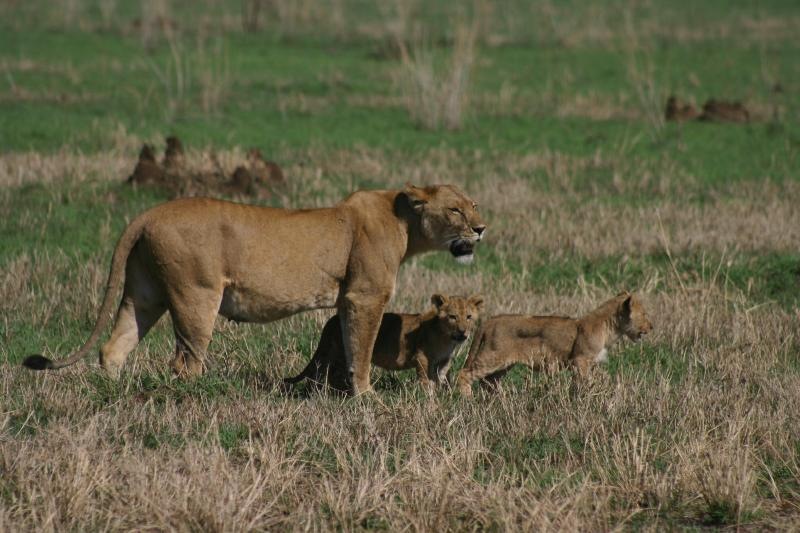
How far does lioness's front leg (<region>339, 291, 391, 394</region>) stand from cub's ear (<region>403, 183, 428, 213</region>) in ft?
2.32

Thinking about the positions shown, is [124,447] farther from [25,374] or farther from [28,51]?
[28,51]

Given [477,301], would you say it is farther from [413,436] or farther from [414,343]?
[413,436]

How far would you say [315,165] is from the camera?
688 inches

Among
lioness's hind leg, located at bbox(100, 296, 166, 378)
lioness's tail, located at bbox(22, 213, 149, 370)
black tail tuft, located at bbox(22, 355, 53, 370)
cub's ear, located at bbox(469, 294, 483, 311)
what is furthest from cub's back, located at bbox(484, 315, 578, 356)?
black tail tuft, located at bbox(22, 355, 53, 370)

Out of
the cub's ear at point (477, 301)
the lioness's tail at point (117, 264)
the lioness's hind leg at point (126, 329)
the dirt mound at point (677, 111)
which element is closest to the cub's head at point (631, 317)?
the cub's ear at point (477, 301)

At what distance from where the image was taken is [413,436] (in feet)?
23.8

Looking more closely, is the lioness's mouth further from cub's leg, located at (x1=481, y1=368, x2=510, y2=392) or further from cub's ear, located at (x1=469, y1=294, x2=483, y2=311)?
cub's leg, located at (x1=481, y1=368, x2=510, y2=392)

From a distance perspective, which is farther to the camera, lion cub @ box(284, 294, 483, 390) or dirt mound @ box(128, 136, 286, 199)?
dirt mound @ box(128, 136, 286, 199)

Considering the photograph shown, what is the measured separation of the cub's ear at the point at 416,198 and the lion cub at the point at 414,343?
62 centimetres

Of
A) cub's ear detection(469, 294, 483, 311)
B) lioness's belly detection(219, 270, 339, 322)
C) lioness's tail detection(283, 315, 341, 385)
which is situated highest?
lioness's belly detection(219, 270, 339, 322)

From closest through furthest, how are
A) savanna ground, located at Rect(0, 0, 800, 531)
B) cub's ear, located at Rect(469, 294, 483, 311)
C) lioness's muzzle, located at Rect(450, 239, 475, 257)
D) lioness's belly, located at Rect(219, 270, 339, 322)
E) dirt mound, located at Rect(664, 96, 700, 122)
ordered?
savanna ground, located at Rect(0, 0, 800, 531) → lioness's belly, located at Rect(219, 270, 339, 322) → lioness's muzzle, located at Rect(450, 239, 475, 257) → cub's ear, located at Rect(469, 294, 483, 311) → dirt mound, located at Rect(664, 96, 700, 122)

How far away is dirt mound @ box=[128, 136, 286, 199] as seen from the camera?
1522cm

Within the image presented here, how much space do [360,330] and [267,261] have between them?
29.9 inches

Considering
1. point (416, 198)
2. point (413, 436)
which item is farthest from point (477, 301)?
point (413, 436)
